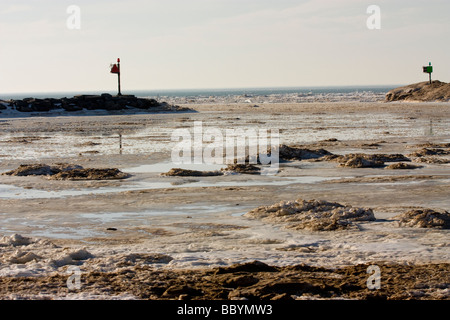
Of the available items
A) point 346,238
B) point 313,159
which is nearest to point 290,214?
point 346,238

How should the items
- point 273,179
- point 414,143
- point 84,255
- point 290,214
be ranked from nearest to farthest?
1. point 84,255
2. point 290,214
3. point 273,179
4. point 414,143

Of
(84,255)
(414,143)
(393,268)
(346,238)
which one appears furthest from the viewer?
(414,143)

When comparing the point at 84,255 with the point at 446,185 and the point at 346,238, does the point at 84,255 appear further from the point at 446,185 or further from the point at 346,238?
the point at 446,185

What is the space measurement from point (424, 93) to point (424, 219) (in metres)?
60.4

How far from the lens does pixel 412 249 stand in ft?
27.3

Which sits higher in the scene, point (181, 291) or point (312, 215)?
point (312, 215)

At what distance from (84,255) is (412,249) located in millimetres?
4257

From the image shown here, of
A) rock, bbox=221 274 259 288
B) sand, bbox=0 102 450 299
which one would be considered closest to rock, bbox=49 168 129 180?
sand, bbox=0 102 450 299

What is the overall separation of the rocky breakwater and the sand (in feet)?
119

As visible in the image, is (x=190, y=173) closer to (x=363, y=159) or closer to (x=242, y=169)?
(x=242, y=169)

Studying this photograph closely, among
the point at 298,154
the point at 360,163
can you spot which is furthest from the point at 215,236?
the point at 298,154

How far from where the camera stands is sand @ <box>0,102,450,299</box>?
22.5 ft

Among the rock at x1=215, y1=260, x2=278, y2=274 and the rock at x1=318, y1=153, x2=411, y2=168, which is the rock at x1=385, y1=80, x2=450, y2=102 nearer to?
the rock at x1=318, y1=153, x2=411, y2=168

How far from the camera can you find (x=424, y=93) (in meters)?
66.8
